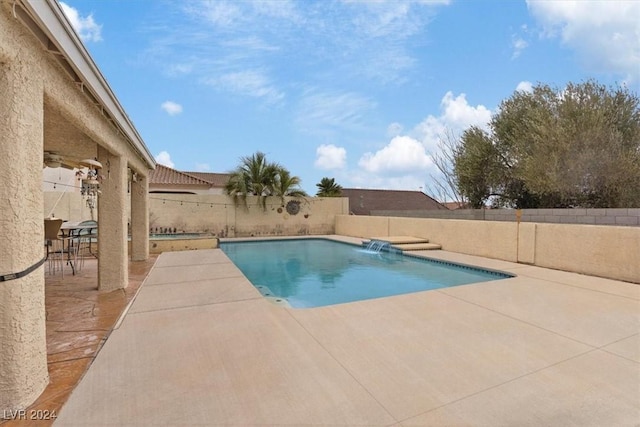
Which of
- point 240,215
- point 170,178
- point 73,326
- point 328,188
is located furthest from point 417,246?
point 170,178

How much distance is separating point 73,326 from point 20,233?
227cm

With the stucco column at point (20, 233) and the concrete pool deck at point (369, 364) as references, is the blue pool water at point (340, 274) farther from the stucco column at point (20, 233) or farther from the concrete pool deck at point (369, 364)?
the stucco column at point (20, 233)

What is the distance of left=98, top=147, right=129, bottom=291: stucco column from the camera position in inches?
223

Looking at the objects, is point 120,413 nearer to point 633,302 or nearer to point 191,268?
point 191,268

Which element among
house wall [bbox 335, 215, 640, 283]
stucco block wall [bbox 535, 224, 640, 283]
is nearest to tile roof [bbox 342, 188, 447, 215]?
house wall [bbox 335, 215, 640, 283]

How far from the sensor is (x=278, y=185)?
58.9 feet

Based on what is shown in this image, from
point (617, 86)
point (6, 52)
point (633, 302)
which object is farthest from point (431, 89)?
point (6, 52)

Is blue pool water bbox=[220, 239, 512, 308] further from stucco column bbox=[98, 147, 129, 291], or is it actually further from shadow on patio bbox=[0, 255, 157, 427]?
shadow on patio bbox=[0, 255, 157, 427]

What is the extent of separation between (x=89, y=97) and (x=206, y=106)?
37.9ft

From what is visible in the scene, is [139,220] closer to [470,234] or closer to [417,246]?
[417,246]

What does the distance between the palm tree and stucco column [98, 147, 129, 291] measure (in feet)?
53.5

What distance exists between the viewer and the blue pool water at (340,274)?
7363mm

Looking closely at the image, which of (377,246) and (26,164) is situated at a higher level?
(26,164)

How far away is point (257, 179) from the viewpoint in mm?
17453
